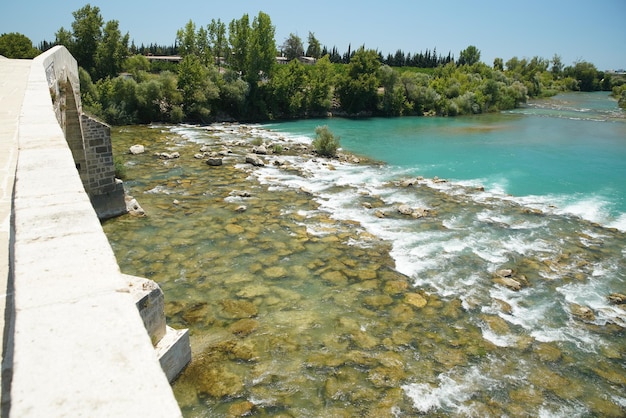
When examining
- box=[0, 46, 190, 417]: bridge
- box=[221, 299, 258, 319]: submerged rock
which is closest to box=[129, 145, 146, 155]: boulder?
box=[221, 299, 258, 319]: submerged rock

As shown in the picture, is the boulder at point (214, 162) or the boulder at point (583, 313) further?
the boulder at point (214, 162)

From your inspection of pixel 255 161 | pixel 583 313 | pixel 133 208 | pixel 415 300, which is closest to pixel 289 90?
pixel 255 161

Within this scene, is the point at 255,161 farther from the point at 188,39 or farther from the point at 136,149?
the point at 188,39

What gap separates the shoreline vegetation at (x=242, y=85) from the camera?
103ft

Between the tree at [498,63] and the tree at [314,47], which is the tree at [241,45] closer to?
the tree at [314,47]

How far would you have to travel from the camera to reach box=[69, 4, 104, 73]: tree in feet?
134

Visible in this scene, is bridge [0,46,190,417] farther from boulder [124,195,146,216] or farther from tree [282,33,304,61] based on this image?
tree [282,33,304,61]

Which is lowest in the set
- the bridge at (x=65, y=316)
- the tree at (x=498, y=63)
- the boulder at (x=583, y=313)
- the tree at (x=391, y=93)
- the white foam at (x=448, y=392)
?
the white foam at (x=448, y=392)

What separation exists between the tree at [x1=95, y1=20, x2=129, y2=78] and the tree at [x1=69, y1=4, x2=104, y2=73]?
625mm

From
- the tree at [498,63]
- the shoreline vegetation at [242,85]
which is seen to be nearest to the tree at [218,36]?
the shoreline vegetation at [242,85]

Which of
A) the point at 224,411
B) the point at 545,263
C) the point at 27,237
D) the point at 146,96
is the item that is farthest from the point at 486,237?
the point at 146,96

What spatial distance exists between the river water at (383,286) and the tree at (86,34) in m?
30.3

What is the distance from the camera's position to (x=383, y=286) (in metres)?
9.02

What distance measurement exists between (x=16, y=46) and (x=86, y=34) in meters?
8.62
